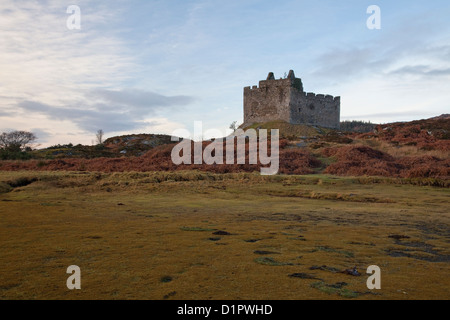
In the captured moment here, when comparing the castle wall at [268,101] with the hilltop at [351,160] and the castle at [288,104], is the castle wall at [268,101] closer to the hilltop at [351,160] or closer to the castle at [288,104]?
the castle at [288,104]

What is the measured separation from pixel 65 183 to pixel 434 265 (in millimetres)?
18695

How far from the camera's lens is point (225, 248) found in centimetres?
702

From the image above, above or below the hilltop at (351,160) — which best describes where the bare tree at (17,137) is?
above

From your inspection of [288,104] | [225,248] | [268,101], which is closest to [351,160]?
[225,248]

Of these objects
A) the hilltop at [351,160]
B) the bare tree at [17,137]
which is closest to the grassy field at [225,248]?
the hilltop at [351,160]

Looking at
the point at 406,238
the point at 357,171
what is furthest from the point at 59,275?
the point at 357,171

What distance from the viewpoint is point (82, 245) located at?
7082 millimetres

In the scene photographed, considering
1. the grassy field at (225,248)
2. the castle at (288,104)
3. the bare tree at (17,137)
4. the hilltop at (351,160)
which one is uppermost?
the castle at (288,104)

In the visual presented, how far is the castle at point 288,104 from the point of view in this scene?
219 feet

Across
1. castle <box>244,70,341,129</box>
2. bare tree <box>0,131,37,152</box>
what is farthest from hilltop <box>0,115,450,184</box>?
bare tree <box>0,131,37,152</box>

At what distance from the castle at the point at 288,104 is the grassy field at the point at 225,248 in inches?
2048

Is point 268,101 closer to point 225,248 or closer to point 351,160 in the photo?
point 351,160

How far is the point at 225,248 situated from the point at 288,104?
61.0 metres
